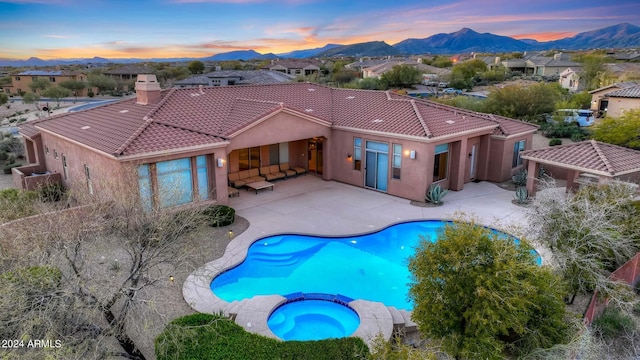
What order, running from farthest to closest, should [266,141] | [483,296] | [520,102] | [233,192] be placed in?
[520,102]
[233,192]
[266,141]
[483,296]

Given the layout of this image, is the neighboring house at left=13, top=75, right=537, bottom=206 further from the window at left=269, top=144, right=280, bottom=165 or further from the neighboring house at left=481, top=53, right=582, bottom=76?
the neighboring house at left=481, top=53, right=582, bottom=76

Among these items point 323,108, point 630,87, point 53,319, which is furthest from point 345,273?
point 630,87

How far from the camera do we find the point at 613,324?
11.1m

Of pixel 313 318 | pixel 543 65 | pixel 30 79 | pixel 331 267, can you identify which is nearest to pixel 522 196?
pixel 331 267

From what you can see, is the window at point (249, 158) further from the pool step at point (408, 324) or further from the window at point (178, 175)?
the pool step at point (408, 324)

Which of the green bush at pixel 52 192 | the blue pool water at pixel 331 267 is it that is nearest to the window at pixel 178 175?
the blue pool water at pixel 331 267

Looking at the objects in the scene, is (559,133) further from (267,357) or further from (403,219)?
(267,357)

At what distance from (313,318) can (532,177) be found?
1424 cm

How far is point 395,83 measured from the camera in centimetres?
6825

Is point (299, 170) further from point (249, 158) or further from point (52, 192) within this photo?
point (52, 192)

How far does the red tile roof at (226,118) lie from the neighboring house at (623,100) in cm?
1932

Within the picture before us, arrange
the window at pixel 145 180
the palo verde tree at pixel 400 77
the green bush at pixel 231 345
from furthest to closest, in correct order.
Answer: the palo verde tree at pixel 400 77
the window at pixel 145 180
the green bush at pixel 231 345

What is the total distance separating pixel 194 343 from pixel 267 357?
5.29ft

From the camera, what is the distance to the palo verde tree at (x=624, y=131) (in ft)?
84.8
